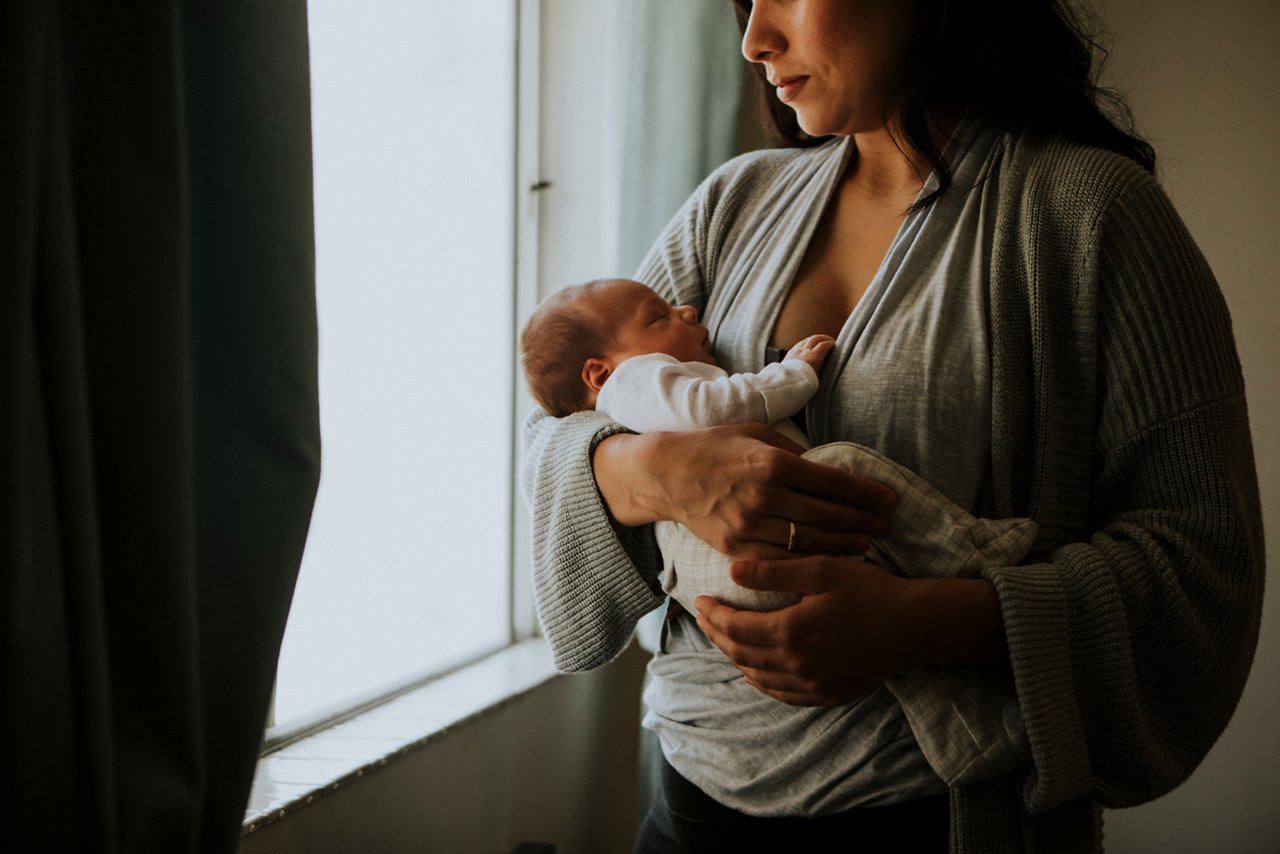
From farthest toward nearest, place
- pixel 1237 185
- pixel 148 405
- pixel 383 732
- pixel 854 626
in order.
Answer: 1. pixel 1237 185
2. pixel 383 732
3. pixel 854 626
4. pixel 148 405

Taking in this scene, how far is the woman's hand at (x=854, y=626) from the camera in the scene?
959mm

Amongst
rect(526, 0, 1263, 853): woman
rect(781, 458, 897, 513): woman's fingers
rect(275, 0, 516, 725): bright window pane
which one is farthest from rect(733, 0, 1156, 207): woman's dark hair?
rect(275, 0, 516, 725): bright window pane

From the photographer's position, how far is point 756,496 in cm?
99

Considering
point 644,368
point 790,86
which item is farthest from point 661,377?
point 790,86

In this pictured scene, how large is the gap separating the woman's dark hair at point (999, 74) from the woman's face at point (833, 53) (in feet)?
0.08

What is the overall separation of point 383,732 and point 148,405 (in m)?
0.91

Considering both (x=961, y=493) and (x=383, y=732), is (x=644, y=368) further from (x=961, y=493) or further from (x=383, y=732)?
(x=383, y=732)

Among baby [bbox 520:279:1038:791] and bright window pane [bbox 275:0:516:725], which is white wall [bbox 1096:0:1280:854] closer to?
bright window pane [bbox 275:0:516:725]

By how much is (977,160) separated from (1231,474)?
0.44 m

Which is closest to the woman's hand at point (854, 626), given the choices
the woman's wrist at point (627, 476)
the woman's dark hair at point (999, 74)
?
the woman's wrist at point (627, 476)

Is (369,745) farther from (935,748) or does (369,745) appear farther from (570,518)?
(935,748)

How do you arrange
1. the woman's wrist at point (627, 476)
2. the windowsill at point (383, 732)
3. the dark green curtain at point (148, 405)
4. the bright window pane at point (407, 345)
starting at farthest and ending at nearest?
1. the bright window pane at point (407, 345)
2. the windowsill at point (383, 732)
3. the woman's wrist at point (627, 476)
4. the dark green curtain at point (148, 405)

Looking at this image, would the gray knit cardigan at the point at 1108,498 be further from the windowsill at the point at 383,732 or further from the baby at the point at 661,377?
the windowsill at the point at 383,732

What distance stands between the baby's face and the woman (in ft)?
0.20
